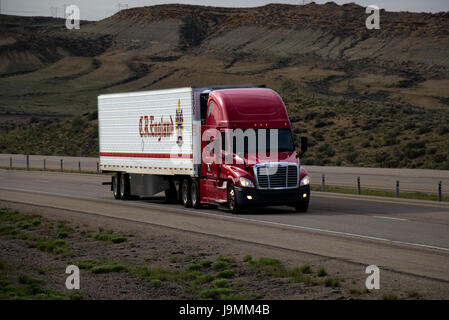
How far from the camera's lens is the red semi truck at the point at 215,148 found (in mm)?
24203

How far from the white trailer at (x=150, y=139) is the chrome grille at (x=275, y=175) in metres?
3.06

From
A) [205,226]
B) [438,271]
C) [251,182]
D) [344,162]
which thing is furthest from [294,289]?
[344,162]

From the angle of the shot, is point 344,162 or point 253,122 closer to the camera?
point 253,122

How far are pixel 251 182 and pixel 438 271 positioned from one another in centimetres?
1061

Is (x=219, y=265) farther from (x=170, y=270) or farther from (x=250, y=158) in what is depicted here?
(x=250, y=158)

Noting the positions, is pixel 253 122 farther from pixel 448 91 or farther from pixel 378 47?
pixel 378 47

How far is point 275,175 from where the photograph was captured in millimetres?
24078

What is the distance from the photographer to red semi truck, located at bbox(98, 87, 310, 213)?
24203 millimetres

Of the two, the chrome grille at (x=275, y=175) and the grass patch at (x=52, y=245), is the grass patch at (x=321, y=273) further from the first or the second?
the chrome grille at (x=275, y=175)

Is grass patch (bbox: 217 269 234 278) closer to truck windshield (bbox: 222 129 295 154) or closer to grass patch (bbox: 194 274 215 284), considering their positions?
grass patch (bbox: 194 274 215 284)

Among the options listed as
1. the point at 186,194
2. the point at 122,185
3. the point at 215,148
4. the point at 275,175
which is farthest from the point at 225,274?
the point at 122,185

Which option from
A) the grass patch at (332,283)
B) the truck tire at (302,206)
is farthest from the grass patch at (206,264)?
the truck tire at (302,206)

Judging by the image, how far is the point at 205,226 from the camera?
860 inches
